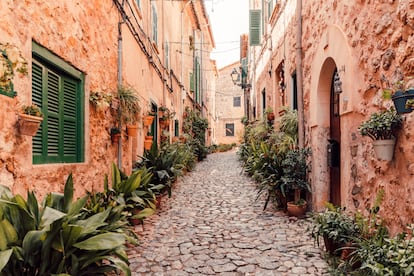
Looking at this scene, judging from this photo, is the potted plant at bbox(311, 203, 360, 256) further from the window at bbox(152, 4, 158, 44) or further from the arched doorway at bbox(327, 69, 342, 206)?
the window at bbox(152, 4, 158, 44)

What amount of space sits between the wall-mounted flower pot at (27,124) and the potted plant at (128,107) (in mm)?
2562

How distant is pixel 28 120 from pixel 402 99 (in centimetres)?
296

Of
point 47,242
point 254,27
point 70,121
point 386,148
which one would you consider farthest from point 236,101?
point 47,242

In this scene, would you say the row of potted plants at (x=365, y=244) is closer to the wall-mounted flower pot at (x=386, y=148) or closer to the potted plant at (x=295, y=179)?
the wall-mounted flower pot at (x=386, y=148)

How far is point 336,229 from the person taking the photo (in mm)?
2900

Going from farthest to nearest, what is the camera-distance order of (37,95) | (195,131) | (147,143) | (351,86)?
(195,131) < (147,143) < (351,86) < (37,95)

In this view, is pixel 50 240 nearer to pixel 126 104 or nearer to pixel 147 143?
pixel 126 104

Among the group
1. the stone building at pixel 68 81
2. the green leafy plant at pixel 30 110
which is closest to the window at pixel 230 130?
the stone building at pixel 68 81

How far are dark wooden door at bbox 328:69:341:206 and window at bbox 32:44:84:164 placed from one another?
3.54 meters

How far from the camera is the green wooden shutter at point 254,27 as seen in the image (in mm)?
10539

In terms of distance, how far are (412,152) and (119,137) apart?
4196 mm

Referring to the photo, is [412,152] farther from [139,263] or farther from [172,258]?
[139,263]

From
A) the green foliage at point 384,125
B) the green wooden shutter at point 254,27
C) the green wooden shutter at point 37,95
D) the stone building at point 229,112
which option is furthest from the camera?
the stone building at point 229,112

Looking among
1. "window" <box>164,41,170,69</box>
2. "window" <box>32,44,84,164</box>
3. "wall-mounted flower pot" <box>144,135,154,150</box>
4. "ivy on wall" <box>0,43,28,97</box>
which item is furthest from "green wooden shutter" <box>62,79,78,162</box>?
"window" <box>164,41,170,69</box>
